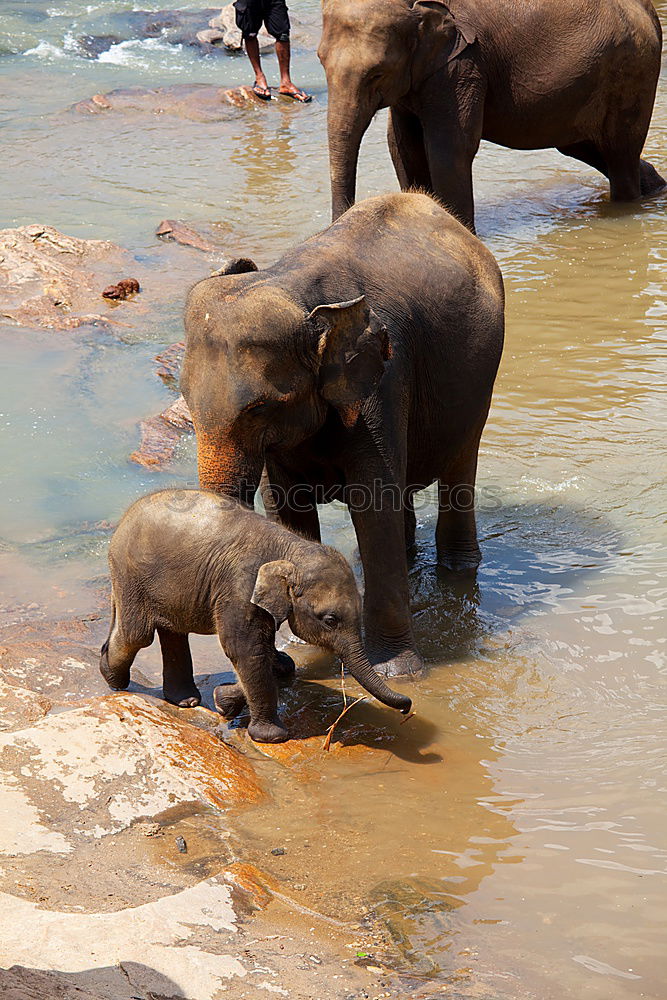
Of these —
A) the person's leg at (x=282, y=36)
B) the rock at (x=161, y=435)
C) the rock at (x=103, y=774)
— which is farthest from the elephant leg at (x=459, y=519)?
the person's leg at (x=282, y=36)

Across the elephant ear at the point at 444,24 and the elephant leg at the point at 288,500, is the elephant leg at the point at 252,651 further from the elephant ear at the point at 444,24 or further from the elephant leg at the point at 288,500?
the elephant ear at the point at 444,24

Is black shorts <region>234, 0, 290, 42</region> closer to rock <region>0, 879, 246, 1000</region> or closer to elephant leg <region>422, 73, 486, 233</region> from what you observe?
elephant leg <region>422, 73, 486, 233</region>

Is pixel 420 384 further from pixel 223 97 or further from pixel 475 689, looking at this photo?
pixel 223 97

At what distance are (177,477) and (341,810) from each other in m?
3.08

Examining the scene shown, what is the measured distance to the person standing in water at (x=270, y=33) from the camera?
1664 centimetres

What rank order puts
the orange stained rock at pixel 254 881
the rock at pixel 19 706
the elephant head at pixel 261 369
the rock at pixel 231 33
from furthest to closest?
the rock at pixel 231 33
the rock at pixel 19 706
the elephant head at pixel 261 369
the orange stained rock at pixel 254 881

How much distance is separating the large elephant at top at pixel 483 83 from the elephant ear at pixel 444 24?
10mm

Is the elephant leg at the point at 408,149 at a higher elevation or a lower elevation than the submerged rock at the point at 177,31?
higher

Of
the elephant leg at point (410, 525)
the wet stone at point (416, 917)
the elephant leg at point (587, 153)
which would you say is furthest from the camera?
the elephant leg at point (587, 153)

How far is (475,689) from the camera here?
548 centimetres

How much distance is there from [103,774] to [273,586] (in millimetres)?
879

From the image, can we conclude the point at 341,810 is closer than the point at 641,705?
Yes

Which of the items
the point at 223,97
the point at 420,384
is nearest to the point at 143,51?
the point at 223,97

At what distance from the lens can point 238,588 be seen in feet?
15.6
